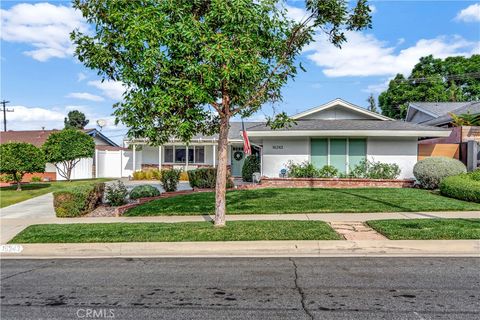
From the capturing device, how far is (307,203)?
12.6 metres

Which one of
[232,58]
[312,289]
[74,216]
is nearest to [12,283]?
[312,289]

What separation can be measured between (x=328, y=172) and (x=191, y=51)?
11921 millimetres

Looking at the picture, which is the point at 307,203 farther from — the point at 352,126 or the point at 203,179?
the point at 352,126

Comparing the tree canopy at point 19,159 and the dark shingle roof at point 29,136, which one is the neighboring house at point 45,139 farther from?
the tree canopy at point 19,159

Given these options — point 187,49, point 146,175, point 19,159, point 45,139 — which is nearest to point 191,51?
point 187,49

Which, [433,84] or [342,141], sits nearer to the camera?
[342,141]

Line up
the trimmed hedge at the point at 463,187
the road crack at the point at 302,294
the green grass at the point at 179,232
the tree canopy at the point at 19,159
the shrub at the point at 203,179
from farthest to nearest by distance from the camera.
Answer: the tree canopy at the point at 19,159 < the shrub at the point at 203,179 < the trimmed hedge at the point at 463,187 < the green grass at the point at 179,232 < the road crack at the point at 302,294

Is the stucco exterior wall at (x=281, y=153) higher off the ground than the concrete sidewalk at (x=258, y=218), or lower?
higher

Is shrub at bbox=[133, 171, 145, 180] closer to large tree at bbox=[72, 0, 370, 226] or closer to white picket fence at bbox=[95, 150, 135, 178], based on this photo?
white picket fence at bbox=[95, 150, 135, 178]

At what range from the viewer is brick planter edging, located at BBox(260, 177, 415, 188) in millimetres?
17297

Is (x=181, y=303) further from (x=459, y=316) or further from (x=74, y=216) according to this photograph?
(x=74, y=216)

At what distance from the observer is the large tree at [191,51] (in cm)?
744

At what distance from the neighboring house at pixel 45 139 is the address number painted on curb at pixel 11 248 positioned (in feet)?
70.0

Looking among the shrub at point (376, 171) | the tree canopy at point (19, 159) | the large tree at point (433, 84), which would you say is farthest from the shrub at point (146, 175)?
the large tree at point (433, 84)
